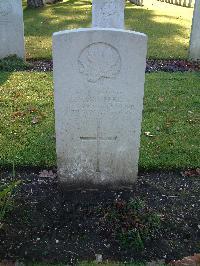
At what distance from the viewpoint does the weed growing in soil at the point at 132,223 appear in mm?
3588

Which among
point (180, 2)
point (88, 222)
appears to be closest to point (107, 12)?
point (88, 222)

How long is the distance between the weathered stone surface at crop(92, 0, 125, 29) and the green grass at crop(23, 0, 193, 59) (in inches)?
51.1

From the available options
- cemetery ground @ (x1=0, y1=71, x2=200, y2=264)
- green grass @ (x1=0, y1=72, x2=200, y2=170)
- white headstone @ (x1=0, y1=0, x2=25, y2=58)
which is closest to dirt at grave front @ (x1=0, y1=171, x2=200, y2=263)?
cemetery ground @ (x1=0, y1=71, x2=200, y2=264)

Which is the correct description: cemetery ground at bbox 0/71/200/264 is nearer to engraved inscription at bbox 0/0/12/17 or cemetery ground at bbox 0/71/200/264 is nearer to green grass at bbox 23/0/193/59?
engraved inscription at bbox 0/0/12/17

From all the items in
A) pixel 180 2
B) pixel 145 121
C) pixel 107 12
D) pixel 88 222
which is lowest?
pixel 88 222

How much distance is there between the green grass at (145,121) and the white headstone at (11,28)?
1136mm

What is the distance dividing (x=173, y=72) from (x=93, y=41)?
198 inches

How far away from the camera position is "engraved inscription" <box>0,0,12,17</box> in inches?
328

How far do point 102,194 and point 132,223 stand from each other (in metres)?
0.64

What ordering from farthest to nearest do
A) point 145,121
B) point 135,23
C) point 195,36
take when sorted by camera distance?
1. point 135,23
2. point 195,36
3. point 145,121

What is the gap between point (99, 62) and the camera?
369 centimetres

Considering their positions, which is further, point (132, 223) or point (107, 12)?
point (107, 12)

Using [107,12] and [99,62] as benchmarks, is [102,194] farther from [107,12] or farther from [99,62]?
[107,12]

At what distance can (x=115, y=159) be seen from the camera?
4180 millimetres
